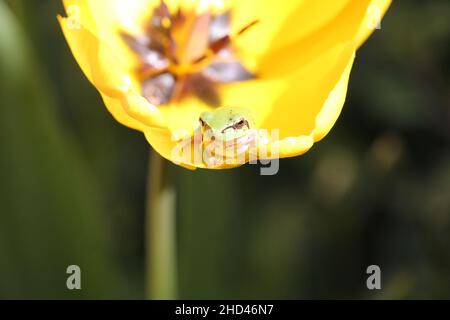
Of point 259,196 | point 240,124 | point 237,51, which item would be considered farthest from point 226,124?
point 259,196

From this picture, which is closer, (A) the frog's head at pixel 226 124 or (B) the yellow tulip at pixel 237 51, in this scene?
(A) the frog's head at pixel 226 124

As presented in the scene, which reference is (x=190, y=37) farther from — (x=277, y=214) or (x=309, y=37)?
(x=277, y=214)

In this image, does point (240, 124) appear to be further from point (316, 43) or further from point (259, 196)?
point (259, 196)

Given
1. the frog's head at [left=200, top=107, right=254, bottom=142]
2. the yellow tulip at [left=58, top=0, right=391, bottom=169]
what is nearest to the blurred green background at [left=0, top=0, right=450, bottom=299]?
the yellow tulip at [left=58, top=0, right=391, bottom=169]

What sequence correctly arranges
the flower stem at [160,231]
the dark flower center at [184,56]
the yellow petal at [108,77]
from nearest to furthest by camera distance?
1. the yellow petal at [108,77]
2. the flower stem at [160,231]
3. the dark flower center at [184,56]

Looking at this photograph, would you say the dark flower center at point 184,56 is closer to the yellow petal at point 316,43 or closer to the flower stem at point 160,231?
the yellow petal at point 316,43

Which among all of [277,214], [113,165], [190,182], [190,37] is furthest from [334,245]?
[190,37]

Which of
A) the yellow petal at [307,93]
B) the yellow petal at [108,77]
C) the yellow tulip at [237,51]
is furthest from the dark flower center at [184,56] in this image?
the yellow petal at [108,77]
